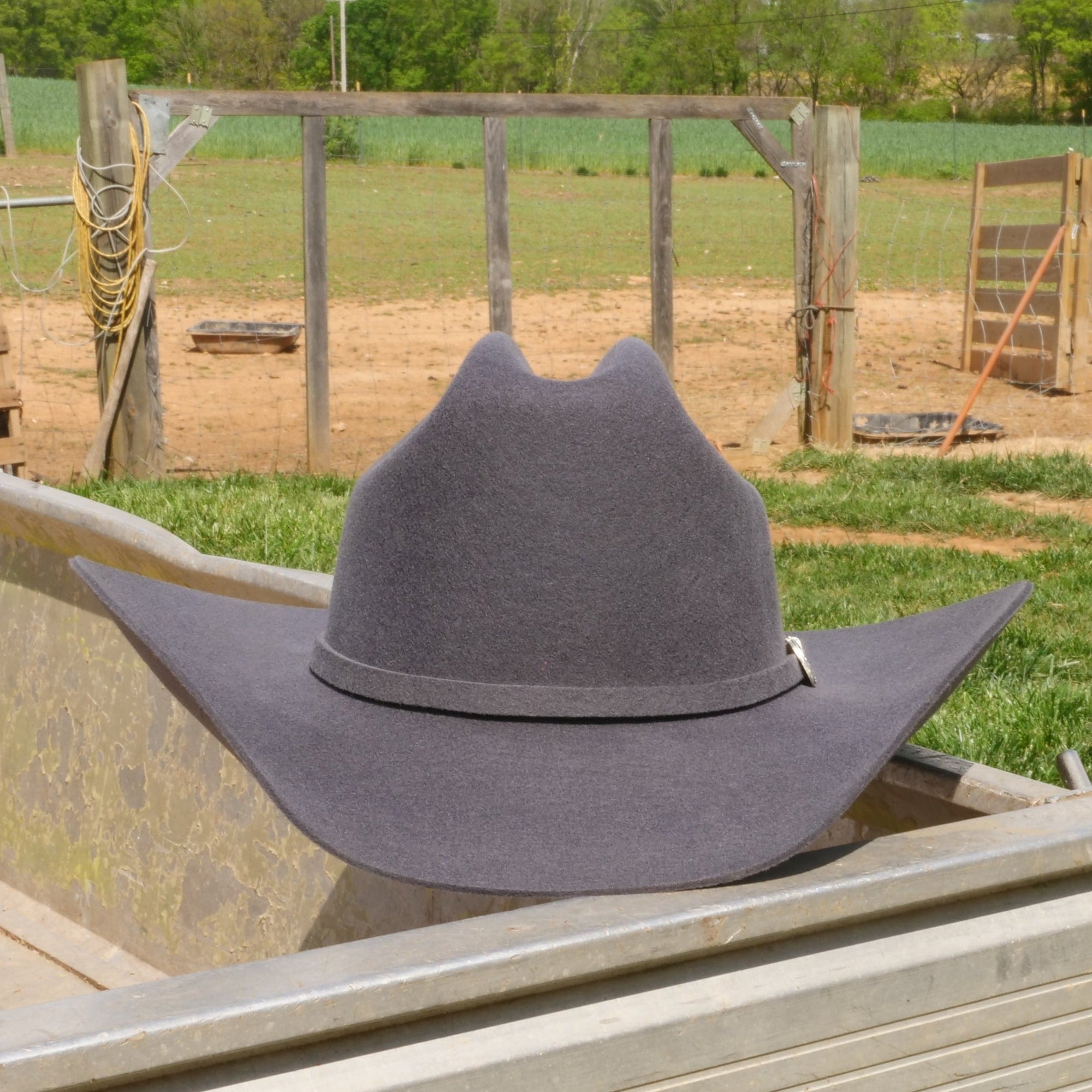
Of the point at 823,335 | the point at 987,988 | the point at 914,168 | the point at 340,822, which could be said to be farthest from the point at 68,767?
the point at 914,168

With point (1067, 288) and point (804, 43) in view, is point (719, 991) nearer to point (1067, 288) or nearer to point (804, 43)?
point (1067, 288)

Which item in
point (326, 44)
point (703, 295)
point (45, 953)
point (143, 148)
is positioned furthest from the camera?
point (326, 44)

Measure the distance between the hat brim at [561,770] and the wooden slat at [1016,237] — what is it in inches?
392

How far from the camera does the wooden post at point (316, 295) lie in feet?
22.8

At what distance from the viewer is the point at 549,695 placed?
145cm

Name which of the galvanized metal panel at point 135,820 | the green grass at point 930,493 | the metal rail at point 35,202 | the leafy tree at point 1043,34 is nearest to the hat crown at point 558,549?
the galvanized metal panel at point 135,820

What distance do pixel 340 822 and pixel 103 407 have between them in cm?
574

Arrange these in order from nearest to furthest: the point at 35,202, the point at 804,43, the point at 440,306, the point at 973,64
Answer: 1. the point at 35,202
2. the point at 440,306
3. the point at 804,43
4. the point at 973,64

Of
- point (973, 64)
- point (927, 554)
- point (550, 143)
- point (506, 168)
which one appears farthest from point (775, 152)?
point (973, 64)

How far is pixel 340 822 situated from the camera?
4.28ft

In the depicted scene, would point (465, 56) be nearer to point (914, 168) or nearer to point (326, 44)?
point (326, 44)

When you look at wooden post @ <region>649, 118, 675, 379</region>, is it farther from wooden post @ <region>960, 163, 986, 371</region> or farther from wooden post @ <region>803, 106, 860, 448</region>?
wooden post @ <region>960, 163, 986, 371</region>

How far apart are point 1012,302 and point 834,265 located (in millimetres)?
5054

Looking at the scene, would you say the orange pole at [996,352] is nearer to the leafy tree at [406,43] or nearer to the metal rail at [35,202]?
the metal rail at [35,202]
